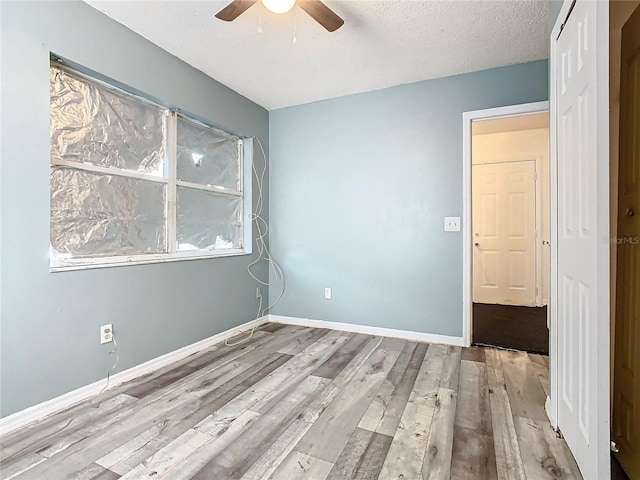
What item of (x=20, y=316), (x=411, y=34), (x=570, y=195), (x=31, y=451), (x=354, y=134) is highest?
(x=411, y=34)

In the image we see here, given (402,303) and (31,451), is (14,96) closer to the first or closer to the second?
(31,451)

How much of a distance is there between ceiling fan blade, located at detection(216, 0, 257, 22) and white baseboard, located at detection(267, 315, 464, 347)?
279 cm

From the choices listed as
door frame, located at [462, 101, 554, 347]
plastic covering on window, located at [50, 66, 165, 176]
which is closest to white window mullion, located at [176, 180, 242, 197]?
plastic covering on window, located at [50, 66, 165, 176]

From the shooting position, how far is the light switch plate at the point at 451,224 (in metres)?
2.90

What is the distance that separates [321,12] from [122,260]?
6.73 feet

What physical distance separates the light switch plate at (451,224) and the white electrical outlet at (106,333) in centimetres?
278

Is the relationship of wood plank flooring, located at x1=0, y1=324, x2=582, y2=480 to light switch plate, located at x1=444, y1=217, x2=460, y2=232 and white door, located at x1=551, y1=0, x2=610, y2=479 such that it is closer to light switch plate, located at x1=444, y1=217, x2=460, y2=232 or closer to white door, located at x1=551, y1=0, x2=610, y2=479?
white door, located at x1=551, y1=0, x2=610, y2=479

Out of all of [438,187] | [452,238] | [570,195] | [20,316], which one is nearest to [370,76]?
[438,187]

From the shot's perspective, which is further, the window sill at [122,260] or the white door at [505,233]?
the white door at [505,233]

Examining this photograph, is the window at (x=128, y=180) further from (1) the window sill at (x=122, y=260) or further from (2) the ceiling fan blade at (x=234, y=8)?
(2) the ceiling fan blade at (x=234, y=8)

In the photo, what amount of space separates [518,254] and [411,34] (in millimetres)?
3628

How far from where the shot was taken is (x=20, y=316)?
1.69 metres

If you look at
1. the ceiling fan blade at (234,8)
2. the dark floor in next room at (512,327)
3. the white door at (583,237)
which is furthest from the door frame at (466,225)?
Answer: the ceiling fan blade at (234,8)

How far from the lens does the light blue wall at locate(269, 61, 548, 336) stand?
115 inches
